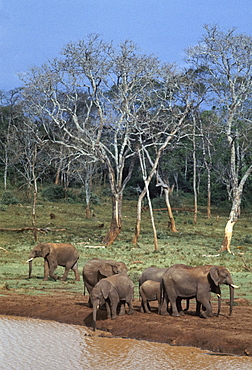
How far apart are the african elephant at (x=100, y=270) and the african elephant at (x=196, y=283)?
1453 mm

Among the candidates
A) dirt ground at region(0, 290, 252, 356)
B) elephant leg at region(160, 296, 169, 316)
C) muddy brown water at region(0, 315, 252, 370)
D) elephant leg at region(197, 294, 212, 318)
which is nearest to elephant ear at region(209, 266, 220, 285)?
elephant leg at region(197, 294, 212, 318)

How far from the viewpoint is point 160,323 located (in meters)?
11.1

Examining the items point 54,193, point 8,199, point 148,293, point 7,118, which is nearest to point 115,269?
point 148,293

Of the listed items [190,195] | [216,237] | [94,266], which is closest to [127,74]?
[216,237]

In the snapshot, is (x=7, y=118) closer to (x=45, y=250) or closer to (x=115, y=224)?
(x=115, y=224)

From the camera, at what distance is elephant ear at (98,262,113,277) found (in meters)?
13.0

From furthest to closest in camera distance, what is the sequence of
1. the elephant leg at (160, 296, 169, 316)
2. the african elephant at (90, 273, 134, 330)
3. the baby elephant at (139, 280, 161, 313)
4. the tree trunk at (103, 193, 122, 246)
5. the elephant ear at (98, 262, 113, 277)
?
the tree trunk at (103, 193, 122, 246) → the elephant ear at (98, 262, 113, 277) → the baby elephant at (139, 280, 161, 313) → the elephant leg at (160, 296, 169, 316) → the african elephant at (90, 273, 134, 330)

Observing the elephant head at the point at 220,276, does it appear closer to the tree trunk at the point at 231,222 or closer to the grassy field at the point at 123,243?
the grassy field at the point at 123,243

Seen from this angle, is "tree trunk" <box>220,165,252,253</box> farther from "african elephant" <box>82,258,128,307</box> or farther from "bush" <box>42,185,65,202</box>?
"bush" <box>42,185,65,202</box>

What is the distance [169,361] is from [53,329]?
322cm

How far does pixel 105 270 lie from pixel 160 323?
2.39 meters

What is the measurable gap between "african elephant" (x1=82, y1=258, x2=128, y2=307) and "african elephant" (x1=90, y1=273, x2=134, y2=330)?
1.01 meters

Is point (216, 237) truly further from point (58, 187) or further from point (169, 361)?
point (169, 361)

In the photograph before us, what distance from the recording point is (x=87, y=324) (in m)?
11.9
